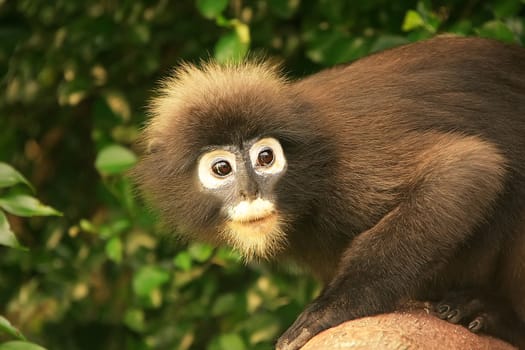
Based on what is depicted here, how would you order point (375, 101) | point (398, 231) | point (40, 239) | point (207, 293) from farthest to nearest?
point (40, 239) → point (207, 293) → point (375, 101) → point (398, 231)

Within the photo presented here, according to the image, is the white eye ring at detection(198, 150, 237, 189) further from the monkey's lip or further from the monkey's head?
the monkey's lip

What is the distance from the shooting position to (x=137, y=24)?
19.3 ft

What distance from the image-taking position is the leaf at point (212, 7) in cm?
505

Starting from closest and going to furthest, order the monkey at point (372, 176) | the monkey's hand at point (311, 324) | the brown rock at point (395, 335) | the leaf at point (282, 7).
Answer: the brown rock at point (395, 335)
the monkey's hand at point (311, 324)
the monkey at point (372, 176)
the leaf at point (282, 7)

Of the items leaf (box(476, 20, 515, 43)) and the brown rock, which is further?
leaf (box(476, 20, 515, 43))

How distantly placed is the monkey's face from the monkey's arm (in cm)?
32

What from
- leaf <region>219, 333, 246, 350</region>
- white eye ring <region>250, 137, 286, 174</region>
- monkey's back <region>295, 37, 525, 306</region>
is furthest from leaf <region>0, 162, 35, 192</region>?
leaf <region>219, 333, 246, 350</region>

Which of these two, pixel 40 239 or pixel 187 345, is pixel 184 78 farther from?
pixel 40 239

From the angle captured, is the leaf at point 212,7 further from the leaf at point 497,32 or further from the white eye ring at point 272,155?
the leaf at point 497,32

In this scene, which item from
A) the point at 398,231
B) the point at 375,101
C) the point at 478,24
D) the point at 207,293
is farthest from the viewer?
the point at 207,293

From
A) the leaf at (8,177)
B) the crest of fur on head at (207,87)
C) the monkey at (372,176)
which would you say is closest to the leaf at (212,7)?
the crest of fur on head at (207,87)

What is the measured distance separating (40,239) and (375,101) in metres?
2.75

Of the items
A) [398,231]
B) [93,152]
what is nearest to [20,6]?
[93,152]

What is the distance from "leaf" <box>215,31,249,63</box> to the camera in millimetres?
5016
